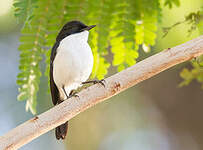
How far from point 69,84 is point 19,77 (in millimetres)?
836

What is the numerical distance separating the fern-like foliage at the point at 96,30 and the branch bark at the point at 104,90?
0.37 m

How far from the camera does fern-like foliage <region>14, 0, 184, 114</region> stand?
7.72 ft

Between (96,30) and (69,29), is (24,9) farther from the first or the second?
(69,29)

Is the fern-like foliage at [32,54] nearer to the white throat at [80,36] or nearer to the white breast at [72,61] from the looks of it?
the white breast at [72,61]

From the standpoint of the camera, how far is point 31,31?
2359 mm

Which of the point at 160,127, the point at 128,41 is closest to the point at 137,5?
the point at 128,41

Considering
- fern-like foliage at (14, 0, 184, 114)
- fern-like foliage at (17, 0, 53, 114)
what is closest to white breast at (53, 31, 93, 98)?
fern-like foliage at (14, 0, 184, 114)

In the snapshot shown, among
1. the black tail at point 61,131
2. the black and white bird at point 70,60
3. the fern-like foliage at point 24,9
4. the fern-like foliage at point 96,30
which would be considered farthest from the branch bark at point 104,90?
the black tail at point 61,131

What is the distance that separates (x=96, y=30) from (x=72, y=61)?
547 mm

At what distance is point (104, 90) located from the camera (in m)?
1.94

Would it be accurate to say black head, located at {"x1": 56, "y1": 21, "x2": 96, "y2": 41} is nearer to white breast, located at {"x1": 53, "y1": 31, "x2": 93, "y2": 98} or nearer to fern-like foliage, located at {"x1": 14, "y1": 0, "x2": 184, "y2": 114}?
white breast, located at {"x1": 53, "y1": 31, "x2": 93, "y2": 98}

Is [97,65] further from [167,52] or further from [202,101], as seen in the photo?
[202,101]

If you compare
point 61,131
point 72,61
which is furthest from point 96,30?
point 61,131

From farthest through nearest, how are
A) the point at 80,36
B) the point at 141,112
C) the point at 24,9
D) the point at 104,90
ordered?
the point at 141,112 → the point at 80,36 → the point at 24,9 → the point at 104,90
